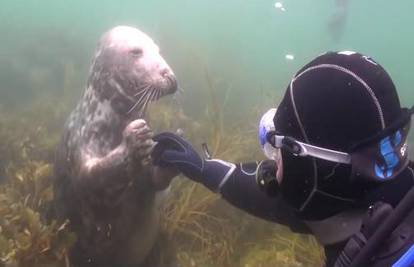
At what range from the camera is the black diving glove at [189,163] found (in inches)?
149

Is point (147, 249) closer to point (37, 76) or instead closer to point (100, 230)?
point (100, 230)

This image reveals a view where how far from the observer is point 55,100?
1223 cm

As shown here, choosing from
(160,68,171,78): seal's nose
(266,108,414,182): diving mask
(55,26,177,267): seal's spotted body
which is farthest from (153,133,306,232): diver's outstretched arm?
(266,108,414,182): diving mask

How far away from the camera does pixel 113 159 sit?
378 centimetres

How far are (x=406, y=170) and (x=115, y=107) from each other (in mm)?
2574

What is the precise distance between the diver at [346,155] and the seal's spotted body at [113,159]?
1699 mm

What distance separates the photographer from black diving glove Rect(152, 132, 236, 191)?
3791 mm

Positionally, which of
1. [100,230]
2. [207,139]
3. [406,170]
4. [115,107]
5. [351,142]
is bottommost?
[207,139]

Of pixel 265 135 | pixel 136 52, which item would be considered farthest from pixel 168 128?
pixel 265 135

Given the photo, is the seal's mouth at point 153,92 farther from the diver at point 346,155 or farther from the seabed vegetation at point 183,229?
the diver at point 346,155

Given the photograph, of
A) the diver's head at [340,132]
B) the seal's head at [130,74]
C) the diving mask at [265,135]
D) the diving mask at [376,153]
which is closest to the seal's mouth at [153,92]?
the seal's head at [130,74]

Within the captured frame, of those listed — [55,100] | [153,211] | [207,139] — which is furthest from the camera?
[55,100]

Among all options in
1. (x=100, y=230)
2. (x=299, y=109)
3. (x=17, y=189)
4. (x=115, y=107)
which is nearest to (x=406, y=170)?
(x=299, y=109)

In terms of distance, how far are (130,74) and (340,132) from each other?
93.7 inches
